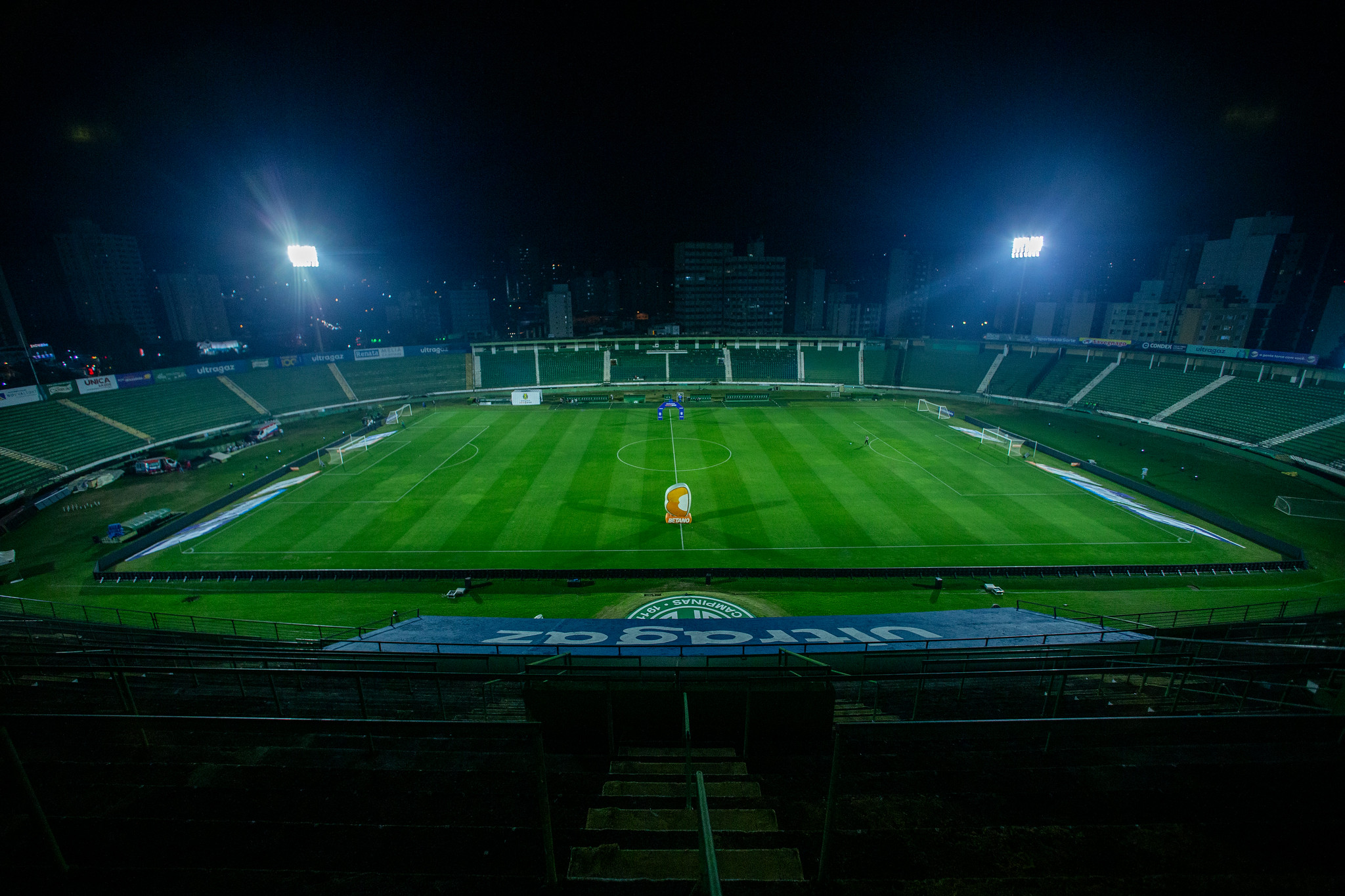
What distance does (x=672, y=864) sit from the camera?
13.6 feet

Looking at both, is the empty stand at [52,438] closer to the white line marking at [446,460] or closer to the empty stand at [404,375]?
the empty stand at [404,375]

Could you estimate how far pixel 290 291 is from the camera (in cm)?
16762

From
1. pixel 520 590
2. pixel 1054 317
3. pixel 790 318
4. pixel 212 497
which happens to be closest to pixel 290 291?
pixel 790 318

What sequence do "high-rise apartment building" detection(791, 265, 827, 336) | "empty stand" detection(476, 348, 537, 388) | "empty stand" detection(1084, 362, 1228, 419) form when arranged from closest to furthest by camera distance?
"empty stand" detection(1084, 362, 1228, 419)
"empty stand" detection(476, 348, 537, 388)
"high-rise apartment building" detection(791, 265, 827, 336)

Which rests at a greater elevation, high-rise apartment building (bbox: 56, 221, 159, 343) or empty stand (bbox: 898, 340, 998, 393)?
high-rise apartment building (bbox: 56, 221, 159, 343)

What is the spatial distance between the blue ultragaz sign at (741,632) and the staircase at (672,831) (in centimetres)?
846

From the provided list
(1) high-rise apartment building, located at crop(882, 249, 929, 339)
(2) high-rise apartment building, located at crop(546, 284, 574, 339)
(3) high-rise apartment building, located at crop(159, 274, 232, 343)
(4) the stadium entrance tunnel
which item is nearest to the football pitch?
(4) the stadium entrance tunnel

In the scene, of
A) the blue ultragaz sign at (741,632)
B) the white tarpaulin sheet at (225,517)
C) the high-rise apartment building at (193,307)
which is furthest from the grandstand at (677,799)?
the high-rise apartment building at (193,307)

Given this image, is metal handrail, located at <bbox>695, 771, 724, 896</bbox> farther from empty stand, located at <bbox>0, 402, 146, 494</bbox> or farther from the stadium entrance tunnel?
empty stand, located at <bbox>0, 402, 146, 494</bbox>

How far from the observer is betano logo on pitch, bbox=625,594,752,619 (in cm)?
2111

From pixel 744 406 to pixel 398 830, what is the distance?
5701 centimetres

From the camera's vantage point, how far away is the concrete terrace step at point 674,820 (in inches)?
184

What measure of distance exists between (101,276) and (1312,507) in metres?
174

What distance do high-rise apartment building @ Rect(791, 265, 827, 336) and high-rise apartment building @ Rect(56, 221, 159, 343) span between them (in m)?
137
